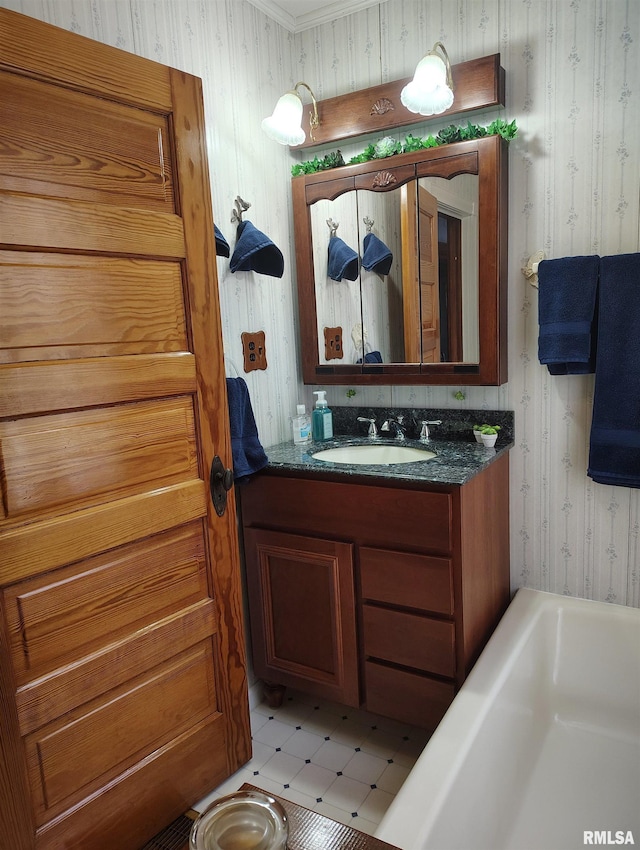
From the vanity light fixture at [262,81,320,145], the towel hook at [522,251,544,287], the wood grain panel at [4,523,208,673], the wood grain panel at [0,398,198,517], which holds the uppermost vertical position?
the vanity light fixture at [262,81,320,145]

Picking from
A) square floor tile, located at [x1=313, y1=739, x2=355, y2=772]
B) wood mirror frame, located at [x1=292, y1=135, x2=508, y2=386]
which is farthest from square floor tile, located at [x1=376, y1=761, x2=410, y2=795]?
wood mirror frame, located at [x1=292, y1=135, x2=508, y2=386]

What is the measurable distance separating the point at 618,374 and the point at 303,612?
1.30 m

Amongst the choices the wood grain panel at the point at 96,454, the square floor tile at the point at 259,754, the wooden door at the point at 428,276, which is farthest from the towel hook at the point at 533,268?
the square floor tile at the point at 259,754

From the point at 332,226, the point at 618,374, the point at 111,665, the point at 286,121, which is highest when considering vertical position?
the point at 286,121

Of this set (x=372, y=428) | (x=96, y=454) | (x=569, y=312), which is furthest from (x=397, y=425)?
(x=96, y=454)

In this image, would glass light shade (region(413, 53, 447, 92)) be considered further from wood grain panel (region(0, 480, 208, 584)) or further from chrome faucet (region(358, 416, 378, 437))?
wood grain panel (region(0, 480, 208, 584))

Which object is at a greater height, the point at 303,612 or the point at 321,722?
the point at 303,612

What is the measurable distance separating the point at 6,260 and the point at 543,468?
1775 mm

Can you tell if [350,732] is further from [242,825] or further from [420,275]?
[420,275]

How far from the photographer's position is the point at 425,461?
1.95 metres

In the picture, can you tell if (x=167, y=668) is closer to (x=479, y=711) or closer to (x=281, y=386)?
(x=479, y=711)

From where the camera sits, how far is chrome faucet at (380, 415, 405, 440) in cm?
233

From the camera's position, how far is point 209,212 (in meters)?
1.69

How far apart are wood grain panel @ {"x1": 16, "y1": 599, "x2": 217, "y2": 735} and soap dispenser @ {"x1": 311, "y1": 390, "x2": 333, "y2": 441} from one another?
846 millimetres
